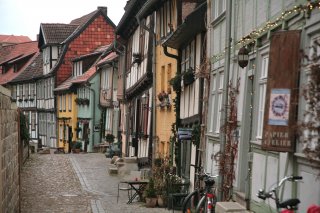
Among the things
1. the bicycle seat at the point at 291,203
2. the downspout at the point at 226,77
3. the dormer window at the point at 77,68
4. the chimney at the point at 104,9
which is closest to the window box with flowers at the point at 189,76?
the downspout at the point at 226,77

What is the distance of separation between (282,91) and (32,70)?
56848 millimetres

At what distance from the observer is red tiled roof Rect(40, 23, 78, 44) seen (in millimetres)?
55500

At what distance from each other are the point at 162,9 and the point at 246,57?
12.2m

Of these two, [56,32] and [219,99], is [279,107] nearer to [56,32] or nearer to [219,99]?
[219,99]

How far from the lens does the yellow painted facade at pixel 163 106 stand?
21.3 meters

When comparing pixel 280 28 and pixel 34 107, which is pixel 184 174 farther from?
pixel 34 107

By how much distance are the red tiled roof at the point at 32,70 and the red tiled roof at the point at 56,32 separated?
5.27m

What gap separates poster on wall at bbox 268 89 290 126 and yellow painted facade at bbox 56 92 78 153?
42.5 meters

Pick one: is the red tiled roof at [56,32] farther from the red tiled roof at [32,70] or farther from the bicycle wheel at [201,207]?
the bicycle wheel at [201,207]

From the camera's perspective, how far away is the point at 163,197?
667 inches

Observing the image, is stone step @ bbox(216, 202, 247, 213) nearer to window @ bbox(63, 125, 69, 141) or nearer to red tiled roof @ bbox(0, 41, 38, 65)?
window @ bbox(63, 125, 69, 141)

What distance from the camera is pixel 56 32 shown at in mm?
56625

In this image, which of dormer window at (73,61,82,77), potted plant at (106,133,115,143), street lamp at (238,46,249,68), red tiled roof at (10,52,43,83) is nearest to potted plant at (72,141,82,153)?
potted plant at (106,133,115,143)

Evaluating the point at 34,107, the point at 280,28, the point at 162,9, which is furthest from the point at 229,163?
the point at 34,107
